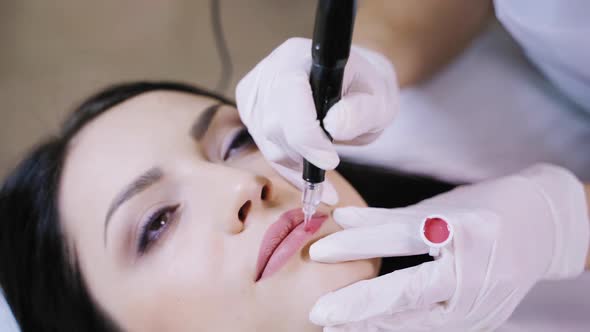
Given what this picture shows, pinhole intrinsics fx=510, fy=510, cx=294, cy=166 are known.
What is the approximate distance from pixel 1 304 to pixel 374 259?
548mm

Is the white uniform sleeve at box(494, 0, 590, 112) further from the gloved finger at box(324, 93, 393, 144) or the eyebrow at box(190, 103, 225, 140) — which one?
the eyebrow at box(190, 103, 225, 140)

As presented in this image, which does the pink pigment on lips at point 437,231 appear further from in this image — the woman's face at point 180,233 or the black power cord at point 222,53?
the black power cord at point 222,53

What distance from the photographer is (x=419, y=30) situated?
3.59 feet

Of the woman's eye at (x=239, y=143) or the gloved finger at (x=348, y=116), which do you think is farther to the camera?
the woman's eye at (x=239, y=143)

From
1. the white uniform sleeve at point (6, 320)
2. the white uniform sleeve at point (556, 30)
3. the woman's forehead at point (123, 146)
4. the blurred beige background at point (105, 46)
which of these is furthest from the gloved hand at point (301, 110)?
A: the blurred beige background at point (105, 46)

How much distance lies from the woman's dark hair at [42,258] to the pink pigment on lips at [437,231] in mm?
461

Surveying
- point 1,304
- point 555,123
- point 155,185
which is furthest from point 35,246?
point 555,123

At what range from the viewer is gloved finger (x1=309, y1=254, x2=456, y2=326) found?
64 centimetres

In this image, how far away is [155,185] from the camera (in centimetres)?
71

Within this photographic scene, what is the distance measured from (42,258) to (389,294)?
519 millimetres

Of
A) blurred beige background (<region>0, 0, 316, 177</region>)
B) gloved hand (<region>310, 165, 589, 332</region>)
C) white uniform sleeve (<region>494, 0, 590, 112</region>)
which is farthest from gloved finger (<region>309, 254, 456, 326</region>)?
blurred beige background (<region>0, 0, 316, 177</region>)

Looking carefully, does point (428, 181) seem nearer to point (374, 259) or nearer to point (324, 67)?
point (374, 259)

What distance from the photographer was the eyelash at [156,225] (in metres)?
0.71

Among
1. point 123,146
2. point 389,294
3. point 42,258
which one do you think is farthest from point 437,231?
point 42,258
